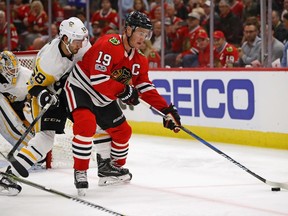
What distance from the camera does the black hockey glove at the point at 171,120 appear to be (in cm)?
464

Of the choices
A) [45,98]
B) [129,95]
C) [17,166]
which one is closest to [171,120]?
[129,95]

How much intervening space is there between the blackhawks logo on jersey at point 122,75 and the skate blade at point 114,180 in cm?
67

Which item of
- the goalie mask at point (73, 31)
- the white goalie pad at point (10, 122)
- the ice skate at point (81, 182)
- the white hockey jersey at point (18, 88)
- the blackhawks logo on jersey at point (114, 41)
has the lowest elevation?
the ice skate at point (81, 182)

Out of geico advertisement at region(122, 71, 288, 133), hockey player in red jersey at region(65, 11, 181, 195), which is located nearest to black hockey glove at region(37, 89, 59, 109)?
hockey player in red jersey at region(65, 11, 181, 195)

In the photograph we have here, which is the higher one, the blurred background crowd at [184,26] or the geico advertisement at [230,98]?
the blurred background crowd at [184,26]

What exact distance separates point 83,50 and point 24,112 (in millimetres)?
909

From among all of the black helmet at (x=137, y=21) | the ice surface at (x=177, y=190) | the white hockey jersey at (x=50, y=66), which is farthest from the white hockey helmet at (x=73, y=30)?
the ice surface at (x=177, y=190)

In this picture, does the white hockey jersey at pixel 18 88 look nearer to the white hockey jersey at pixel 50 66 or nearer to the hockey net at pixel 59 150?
the hockey net at pixel 59 150

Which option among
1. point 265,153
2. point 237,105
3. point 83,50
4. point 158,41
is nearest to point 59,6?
point 158,41

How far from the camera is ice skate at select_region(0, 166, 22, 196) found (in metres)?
4.48

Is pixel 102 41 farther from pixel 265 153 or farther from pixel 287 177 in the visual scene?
pixel 265 153

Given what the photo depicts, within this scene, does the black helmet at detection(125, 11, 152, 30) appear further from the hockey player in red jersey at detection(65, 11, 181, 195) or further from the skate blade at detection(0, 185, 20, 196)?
the skate blade at detection(0, 185, 20, 196)

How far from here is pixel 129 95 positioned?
4.44 meters

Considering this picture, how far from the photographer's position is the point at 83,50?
4711mm
